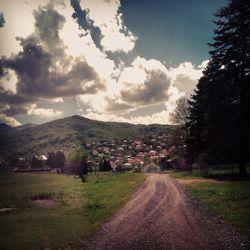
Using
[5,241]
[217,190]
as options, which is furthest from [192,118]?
[5,241]

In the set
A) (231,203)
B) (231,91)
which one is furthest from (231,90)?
(231,203)

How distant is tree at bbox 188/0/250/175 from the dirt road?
17.5 meters

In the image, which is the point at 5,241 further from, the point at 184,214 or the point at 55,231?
the point at 184,214

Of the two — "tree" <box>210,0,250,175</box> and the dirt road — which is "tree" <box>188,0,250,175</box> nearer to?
"tree" <box>210,0,250,175</box>

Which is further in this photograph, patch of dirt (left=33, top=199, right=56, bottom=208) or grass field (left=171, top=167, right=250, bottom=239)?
patch of dirt (left=33, top=199, right=56, bottom=208)

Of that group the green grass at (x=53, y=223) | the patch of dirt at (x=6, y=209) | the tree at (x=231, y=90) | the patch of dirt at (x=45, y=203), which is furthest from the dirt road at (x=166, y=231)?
the tree at (x=231, y=90)

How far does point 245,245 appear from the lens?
13.7m

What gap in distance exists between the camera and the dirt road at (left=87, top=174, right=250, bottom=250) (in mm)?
14266

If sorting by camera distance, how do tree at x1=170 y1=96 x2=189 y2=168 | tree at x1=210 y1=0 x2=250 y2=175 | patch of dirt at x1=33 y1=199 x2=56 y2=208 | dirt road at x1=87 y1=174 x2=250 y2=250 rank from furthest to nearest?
tree at x1=170 y1=96 x2=189 y2=168 < tree at x1=210 y1=0 x2=250 y2=175 < patch of dirt at x1=33 y1=199 x2=56 y2=208 < dirt road at x1=87 y1=174 x2=250 y2=250

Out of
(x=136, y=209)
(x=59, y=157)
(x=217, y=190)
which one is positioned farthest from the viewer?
(x=59, y=157)

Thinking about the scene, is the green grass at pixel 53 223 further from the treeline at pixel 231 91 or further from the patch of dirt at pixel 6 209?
the treeline at pixel 231 91

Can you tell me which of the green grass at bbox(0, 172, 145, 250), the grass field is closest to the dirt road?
the grass field

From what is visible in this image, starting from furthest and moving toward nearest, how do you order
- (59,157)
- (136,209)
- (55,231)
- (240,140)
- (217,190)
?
(59,157), (240,140), (217,190), (136,209), (55,231)

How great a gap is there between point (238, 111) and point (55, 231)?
29.7 metres
